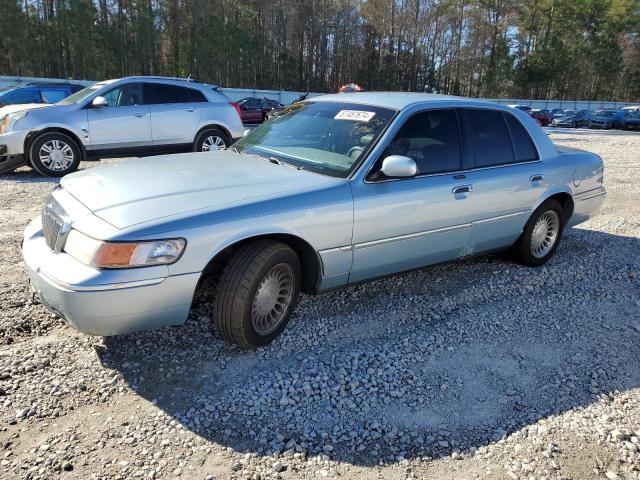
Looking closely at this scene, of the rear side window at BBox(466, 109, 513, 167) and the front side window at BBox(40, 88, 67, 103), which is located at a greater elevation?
the front side window at BBox(40, 88, 67, 103)

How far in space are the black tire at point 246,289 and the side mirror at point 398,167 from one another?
86 cm

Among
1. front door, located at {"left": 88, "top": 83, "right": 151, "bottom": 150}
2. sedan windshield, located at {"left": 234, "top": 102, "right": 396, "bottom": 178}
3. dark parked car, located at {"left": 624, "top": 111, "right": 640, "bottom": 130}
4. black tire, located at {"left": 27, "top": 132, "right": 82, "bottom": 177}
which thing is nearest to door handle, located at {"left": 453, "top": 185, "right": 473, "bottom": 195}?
sedan windshield, located at {"left": 234, "top": 102, "right": 396, "bottom": 178}

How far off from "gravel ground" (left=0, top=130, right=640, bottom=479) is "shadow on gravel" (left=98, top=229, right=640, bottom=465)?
0.01m

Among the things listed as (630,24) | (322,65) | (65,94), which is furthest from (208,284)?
(630,24)

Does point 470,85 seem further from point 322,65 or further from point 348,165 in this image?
point 348,165

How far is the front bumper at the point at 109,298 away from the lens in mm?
2658

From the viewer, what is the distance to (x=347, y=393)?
296 centimetres

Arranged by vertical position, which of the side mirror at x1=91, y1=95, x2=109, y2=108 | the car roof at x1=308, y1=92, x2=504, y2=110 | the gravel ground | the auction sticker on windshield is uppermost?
the car roof at x1=308, y1=92, x2=504, y2=110

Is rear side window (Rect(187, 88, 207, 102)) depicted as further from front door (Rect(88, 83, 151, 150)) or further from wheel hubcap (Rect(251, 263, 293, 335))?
wheel hubcap (Rect(251, 263, 293, 335))

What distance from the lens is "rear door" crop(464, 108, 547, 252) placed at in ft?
14.0

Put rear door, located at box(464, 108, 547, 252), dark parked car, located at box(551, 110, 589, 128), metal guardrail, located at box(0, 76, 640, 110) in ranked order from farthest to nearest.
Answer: dark parked car, located at box(551, 110, 589, 128) → metal guardrail, located at box(0, 76, 640, 110) → rear door, located at box(464, 108, 547, 252)

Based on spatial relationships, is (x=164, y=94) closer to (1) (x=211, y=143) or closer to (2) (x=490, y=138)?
(1) (x=211, y=143)

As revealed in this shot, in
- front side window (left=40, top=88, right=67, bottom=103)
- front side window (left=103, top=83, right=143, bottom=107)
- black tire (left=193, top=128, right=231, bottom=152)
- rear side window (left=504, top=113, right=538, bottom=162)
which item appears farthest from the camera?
front side window (left=40, top=88, right=67, bottom=103)

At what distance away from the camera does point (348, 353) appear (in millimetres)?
3369
